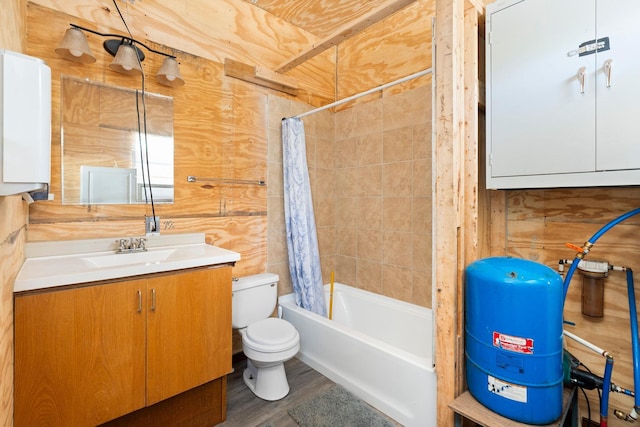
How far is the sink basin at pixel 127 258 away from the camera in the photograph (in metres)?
1.60

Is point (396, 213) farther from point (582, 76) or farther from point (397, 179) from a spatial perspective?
point (582, 76)

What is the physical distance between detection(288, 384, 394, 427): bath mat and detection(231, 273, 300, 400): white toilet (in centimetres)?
21

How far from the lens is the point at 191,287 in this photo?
5.13ft

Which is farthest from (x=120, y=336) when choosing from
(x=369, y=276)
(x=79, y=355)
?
(x=369, y=276)

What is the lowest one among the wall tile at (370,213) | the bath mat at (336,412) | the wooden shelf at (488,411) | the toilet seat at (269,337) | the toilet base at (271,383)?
the bath mat at (336,412)

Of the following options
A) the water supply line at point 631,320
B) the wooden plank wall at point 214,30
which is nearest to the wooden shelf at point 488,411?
the water supply line at point 631,320

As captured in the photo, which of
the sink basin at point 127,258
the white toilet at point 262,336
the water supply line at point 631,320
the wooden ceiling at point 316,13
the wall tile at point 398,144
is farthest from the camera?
the wall tile at point 398,144

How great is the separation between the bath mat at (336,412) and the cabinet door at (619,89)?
1.71m

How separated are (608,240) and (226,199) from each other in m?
2.34

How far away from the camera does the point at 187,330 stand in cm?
155

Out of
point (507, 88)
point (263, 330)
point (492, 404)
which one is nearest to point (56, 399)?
point (263, 330)

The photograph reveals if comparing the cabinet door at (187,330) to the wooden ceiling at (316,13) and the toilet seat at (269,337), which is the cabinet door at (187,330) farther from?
the wooden ceiling at (316,13)

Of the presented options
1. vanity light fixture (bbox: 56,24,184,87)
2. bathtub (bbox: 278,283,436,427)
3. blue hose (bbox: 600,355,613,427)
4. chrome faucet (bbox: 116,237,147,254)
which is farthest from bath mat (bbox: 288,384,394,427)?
vanity light fixture (bbox: 56,24,184,87)

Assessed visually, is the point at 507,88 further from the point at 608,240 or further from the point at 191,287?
the point at 191,287
